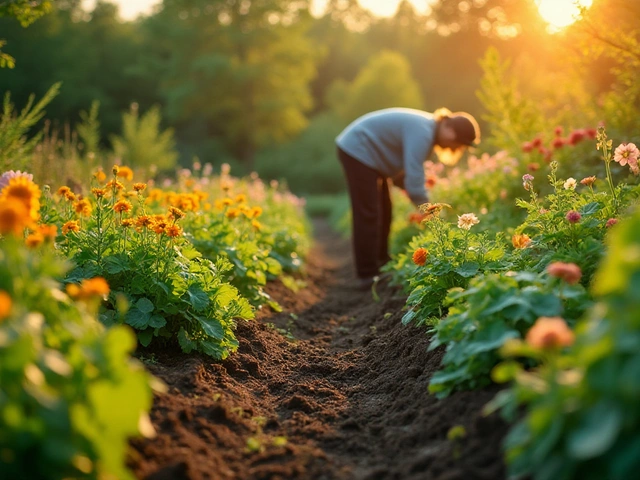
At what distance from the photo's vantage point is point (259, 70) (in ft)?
91.9

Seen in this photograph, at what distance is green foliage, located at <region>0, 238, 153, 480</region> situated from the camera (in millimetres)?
1521

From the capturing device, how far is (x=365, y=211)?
593 centimetres

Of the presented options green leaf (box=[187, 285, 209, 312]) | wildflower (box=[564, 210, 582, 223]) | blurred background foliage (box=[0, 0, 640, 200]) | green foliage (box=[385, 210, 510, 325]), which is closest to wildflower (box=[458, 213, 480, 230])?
green foliage (box=[385, 210, 510, 325])

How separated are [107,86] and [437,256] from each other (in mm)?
32934

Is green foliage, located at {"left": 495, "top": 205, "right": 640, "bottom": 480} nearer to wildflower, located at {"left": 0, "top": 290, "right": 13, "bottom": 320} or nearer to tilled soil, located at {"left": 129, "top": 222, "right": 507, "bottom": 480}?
tilled soil, located at {"left": 129, "top": 222, "right": 507, "bottom": 480}

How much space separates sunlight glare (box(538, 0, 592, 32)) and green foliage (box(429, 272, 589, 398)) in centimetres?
299

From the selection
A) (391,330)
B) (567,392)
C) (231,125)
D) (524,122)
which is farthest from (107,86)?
(567,392)

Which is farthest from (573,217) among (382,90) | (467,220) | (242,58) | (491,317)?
(242,58)

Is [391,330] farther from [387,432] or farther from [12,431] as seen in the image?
[12,431]

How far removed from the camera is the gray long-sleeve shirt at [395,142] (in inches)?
216

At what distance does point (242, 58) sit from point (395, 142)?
83.1ft

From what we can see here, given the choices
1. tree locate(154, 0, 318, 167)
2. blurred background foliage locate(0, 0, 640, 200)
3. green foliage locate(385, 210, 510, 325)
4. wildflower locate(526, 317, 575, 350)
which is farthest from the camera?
tree locate(154, 0, 318, 167)

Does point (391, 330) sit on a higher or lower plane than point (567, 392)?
lower

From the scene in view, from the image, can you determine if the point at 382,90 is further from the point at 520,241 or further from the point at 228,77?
the point at 520,241
